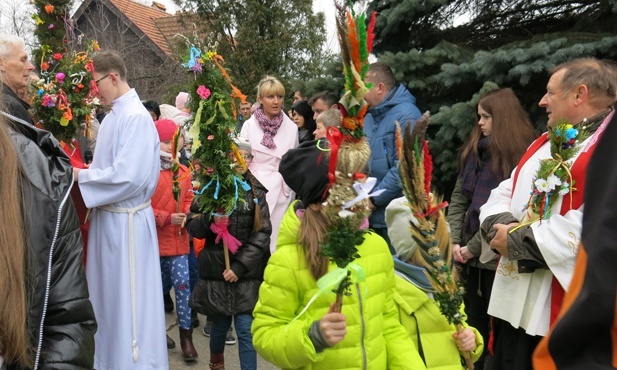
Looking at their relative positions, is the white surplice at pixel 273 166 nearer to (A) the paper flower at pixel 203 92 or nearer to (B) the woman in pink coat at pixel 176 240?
(B) the woman in pink coat at pixel 176 240

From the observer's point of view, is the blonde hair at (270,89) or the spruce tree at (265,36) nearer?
the blonde hair at (270,89)

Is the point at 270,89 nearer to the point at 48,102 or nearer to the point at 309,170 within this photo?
the point at 48,102

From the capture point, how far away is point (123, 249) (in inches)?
175

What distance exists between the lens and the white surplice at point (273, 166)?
625 centimetres

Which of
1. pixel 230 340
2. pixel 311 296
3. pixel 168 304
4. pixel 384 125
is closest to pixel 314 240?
pixel 311 296

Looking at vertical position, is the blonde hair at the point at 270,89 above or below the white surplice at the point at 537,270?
above

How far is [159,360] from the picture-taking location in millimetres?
4562

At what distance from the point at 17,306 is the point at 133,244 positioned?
2812 millimetres

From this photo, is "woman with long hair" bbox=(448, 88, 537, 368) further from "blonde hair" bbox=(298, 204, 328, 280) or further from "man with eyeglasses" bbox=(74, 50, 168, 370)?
"man with eyeglasses" bbox=(74, 50, 168, 370)

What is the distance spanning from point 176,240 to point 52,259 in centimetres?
386

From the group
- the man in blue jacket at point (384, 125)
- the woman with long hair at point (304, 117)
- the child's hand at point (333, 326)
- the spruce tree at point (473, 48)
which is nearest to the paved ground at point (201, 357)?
the man in blue jacket at point (384, 125)

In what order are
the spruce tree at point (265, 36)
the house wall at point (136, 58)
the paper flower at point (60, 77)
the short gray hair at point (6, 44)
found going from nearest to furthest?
the short gray hair at point (6, 44)
the paper flower at point (60, 77)
the house wall at point (136, 58)
the spruce tree at point (265, 36)

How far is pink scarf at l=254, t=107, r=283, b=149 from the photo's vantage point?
250 inches

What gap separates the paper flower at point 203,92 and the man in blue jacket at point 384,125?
1.36 metres
